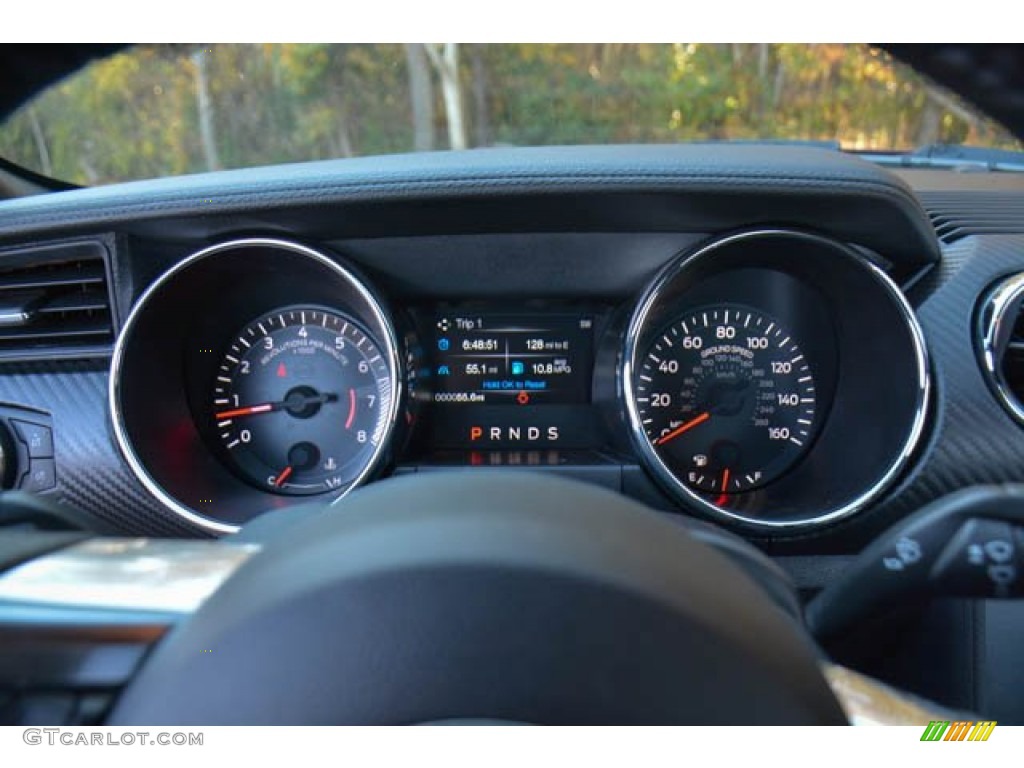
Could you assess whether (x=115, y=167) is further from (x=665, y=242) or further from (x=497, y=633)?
(x=497, y=633)

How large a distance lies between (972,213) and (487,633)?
2194 mm

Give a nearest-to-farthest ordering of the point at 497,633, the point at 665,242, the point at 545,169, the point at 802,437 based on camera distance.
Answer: the point at 497,633 < the point at 545,169 < the point at 665,242 < the point at 802,437

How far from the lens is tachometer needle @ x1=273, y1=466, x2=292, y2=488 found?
8.79 ft

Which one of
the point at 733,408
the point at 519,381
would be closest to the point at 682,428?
the point at 733,408

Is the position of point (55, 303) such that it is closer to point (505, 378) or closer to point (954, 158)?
point (505, 378)

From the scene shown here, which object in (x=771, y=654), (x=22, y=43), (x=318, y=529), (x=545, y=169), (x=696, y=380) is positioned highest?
(x=22, y=43)

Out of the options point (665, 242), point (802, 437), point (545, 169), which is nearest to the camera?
point (545, 169)

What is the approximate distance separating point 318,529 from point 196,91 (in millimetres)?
4012

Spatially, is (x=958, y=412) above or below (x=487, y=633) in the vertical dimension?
below

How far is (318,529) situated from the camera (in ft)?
3.30

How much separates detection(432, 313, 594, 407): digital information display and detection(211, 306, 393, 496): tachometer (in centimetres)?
20

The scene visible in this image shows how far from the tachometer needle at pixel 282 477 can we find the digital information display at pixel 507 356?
18.6 inches

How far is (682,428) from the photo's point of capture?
2670 mm

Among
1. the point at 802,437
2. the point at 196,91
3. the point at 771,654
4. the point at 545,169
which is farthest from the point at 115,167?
the point at 771,654
